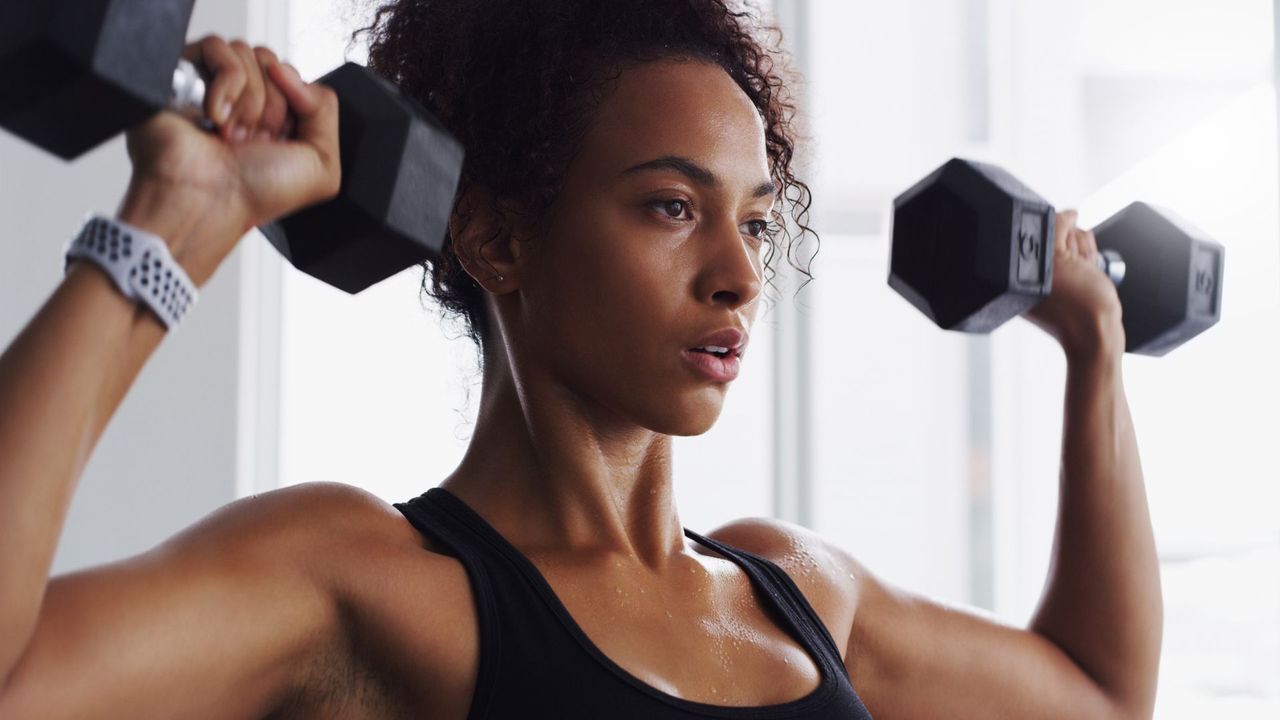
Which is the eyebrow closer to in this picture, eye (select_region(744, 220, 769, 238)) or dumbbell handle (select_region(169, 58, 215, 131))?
eye (select_region(744, 220, 769, 238))

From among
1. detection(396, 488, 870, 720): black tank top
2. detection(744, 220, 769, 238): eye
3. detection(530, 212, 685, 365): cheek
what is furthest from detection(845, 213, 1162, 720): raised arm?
detection(530, 212, 685, 365): cheek

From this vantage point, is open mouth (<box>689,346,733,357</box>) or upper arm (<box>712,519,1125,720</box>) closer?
open mouth (<box>689,346,733,357</box>)

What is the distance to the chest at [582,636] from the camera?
1.06 metres

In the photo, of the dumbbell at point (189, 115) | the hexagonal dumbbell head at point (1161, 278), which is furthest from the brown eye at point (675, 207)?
the hexagonal dumbbell head at point (1161, 278)

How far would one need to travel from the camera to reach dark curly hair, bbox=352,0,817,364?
4.13 feet

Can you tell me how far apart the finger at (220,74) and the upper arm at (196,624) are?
1.06 ft

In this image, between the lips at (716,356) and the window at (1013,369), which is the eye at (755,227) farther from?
the window at (1013,369)

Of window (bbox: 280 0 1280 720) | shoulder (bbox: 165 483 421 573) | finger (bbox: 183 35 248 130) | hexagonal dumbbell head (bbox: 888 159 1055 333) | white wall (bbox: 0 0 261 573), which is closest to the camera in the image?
finger (bbox: 183 35 248 130)

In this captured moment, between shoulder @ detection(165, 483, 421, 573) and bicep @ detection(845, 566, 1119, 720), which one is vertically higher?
shoulder @ detection(165, 483, 421, 573)

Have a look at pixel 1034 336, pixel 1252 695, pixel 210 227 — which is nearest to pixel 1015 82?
pixel 1034 336

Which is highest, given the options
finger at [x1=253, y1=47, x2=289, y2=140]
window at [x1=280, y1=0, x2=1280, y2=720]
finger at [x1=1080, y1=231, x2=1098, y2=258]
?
finger at [x1=253, y1=47, x2=289, y2=140]

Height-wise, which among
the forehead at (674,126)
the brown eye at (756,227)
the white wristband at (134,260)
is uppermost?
the forehead at (674,126)

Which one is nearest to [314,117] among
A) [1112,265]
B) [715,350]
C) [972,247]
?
[715,350]

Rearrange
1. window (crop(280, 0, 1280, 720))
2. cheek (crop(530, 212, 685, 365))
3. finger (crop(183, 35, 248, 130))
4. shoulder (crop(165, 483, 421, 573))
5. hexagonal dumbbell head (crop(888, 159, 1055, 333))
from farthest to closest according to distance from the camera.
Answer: window (crop(280, 0, 1280, 720)) < hexagonal dumbbell head (crop(888, 159, 1055, 333)) < cheek (crop(530, 212, 685, 365)) < shoulder (crop(165, 483, 421, 573)) < finger (crop(183, 35, 248, 130))
